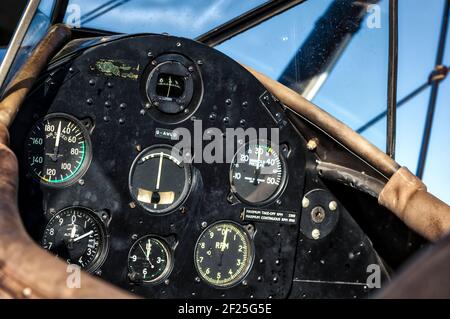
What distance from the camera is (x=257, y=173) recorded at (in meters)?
3.76

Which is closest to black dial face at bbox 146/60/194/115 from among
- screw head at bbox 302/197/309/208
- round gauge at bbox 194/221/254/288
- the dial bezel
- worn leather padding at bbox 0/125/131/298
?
the dial bezel

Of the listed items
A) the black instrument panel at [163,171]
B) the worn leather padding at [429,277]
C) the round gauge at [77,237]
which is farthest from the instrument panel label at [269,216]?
the worn leather padding at [429,277]

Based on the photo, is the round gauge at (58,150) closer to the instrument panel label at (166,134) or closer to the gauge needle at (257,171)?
the instrument panel label at (166,134)

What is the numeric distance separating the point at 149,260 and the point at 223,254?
39cm

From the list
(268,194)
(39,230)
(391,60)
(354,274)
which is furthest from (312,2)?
(39,230)

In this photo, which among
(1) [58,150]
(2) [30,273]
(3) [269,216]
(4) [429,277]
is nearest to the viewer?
(4) [429,277]

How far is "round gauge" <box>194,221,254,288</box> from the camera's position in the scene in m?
3.57

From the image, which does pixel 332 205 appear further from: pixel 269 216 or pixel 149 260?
pixel 149 260

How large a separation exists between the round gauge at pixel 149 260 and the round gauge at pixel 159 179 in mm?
153

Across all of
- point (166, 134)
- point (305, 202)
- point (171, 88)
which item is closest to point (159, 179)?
point (166, 134)

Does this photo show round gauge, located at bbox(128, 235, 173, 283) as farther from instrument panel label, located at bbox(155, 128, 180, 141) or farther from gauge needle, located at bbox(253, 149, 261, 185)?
gauge needle, located at bbox(253, 149, 261, 185)

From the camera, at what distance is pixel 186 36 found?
12.8 ft

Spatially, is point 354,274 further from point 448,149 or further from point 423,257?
point 423,257

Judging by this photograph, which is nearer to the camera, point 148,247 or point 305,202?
point 148,247
